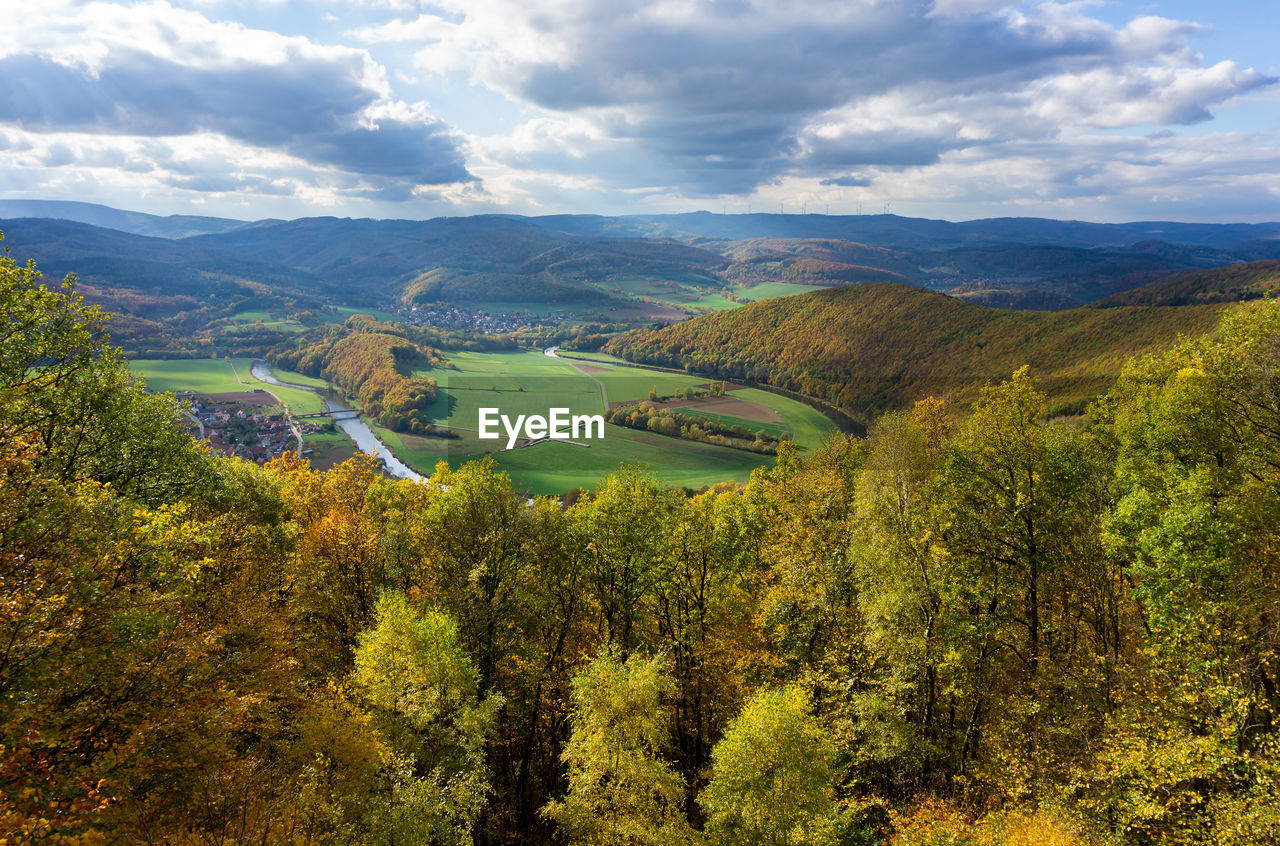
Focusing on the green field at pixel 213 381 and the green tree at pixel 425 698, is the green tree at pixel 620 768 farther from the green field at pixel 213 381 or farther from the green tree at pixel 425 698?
the green field at pixel 213 381

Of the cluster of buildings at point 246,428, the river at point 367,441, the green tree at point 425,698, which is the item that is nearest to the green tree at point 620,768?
the green tree at point 425,698

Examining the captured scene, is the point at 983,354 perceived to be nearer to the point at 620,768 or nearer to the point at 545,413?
the point at 545,413

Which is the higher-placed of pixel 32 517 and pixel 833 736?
pixel 32 517

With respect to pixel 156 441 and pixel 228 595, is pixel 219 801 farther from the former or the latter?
pixel 156 441

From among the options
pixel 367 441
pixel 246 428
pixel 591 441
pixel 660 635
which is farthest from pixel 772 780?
pixel 246 428

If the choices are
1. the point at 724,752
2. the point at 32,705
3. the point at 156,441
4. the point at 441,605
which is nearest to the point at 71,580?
the point at 32,705
